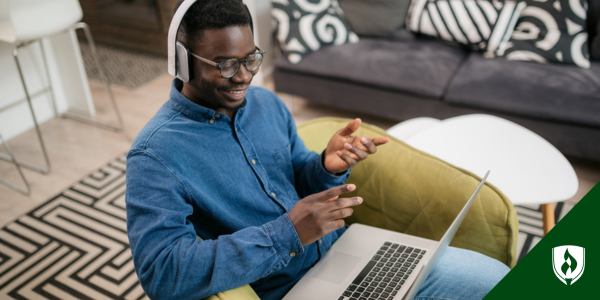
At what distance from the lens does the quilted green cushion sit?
1.14m

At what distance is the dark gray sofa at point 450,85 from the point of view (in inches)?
83.1

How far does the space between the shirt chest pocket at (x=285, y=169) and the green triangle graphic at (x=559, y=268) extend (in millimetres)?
559

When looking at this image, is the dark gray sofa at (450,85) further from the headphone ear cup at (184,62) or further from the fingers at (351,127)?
the headphone ear cup at (184,62)

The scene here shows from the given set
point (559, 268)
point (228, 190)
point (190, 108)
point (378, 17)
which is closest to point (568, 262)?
point (559, 268)

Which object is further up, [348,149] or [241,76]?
[241,76]

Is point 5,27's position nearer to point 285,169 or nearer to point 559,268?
point 285,169

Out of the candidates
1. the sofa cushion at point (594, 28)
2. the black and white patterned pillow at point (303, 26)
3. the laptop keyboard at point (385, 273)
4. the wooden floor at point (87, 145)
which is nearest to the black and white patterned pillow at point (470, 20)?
the sofa cushion at point (594, 28)

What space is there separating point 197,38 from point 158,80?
271 centimetres

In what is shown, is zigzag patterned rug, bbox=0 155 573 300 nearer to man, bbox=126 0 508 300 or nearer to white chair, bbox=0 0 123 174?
white chair, bbox=0 0 123 174

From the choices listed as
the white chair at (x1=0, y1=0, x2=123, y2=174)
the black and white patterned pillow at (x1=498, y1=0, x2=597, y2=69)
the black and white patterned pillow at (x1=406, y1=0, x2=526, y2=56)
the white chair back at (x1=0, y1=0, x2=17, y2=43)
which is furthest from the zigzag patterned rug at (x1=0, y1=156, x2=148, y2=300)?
the black and white patterned pillow at (x1=498, y1=0, x2=597, y2=69)

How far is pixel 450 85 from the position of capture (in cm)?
235

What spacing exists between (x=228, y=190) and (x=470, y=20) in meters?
2.07

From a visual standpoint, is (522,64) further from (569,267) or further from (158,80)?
(158,80)

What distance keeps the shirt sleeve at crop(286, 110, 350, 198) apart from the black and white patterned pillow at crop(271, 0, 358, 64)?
1.51 metres
